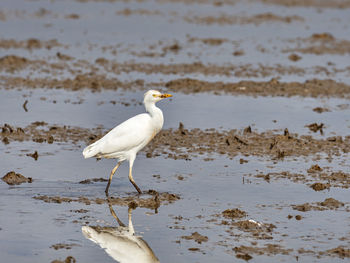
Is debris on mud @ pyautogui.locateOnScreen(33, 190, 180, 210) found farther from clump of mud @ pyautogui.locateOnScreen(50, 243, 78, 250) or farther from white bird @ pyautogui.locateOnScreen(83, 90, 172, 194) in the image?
clump of mud @ pyautogui.locateOnScreen(50, 243, 78, 250)

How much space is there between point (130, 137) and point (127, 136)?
0.16ft

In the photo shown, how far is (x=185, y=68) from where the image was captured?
2236cm

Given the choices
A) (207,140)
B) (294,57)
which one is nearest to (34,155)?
(207,140)

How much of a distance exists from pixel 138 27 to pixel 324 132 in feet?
52.4

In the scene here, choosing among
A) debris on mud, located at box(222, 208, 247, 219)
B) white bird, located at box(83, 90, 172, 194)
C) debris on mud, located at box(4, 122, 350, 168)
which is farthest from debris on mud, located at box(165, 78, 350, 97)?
debris on mud, located at box(222, 208, 247, 219)

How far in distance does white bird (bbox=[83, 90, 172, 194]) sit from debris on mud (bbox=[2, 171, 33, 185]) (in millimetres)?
1139

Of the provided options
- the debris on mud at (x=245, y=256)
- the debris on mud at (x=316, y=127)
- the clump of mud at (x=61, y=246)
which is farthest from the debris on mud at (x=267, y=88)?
the debris on mud at (x=245, y=256)

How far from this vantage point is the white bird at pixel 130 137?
11547 mm

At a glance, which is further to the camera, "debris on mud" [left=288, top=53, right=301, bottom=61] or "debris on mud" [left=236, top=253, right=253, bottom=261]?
"debris on mud" [left=288, top=53, right=301, bottom=61]

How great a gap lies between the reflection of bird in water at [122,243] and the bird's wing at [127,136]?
1.66 meters

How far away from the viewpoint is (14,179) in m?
11.8

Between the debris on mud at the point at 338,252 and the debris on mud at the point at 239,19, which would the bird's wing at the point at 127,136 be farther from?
the debris on mud at the point at 239,19

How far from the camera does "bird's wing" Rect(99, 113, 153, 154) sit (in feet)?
37.9

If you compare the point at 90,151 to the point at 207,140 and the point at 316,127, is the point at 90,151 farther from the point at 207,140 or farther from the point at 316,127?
the point at 316,127
